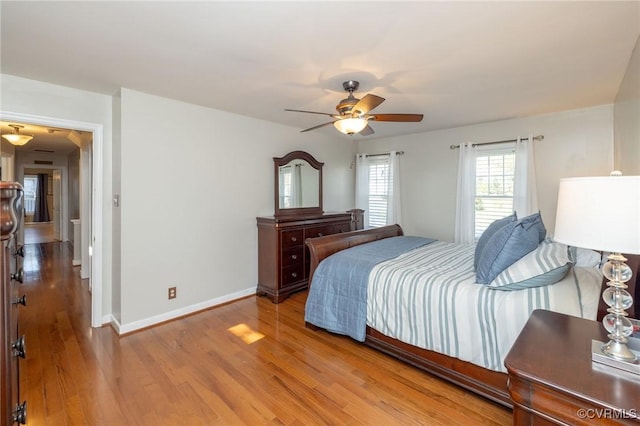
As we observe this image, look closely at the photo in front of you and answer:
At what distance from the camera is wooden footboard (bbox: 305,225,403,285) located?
117 inches

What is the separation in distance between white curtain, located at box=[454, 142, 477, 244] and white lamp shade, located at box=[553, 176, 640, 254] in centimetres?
325

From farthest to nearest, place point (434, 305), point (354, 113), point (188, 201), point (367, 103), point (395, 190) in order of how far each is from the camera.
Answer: point (395, 190), point (188, 201), point (354, 113), point (367, 103), point (434, 305)

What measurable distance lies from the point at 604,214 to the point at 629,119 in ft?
7.04

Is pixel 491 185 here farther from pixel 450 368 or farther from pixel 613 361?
pixel 613 361

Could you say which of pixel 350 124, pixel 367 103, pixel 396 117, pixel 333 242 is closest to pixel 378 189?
pixel 333 242

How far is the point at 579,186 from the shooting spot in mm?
1141

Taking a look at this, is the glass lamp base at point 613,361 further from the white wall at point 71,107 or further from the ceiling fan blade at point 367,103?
the white wall at point 71,107

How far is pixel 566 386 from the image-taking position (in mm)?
1013

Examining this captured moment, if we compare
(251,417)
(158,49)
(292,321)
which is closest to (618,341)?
(251,417)

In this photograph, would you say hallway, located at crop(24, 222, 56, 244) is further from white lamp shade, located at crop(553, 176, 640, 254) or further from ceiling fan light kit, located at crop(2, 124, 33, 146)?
white lamp shade, located at crop(553, 176, 640, 254)

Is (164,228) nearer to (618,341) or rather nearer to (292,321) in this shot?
(292,321)

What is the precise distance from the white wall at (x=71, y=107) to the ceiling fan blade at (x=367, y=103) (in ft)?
8.18

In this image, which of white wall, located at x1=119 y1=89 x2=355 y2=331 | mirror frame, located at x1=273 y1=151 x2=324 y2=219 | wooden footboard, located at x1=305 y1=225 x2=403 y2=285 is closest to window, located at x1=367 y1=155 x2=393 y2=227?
mirror frame, located at x1=273 y1=151 x2=324 y2=219

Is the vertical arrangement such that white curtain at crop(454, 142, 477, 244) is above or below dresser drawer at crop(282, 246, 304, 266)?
above
